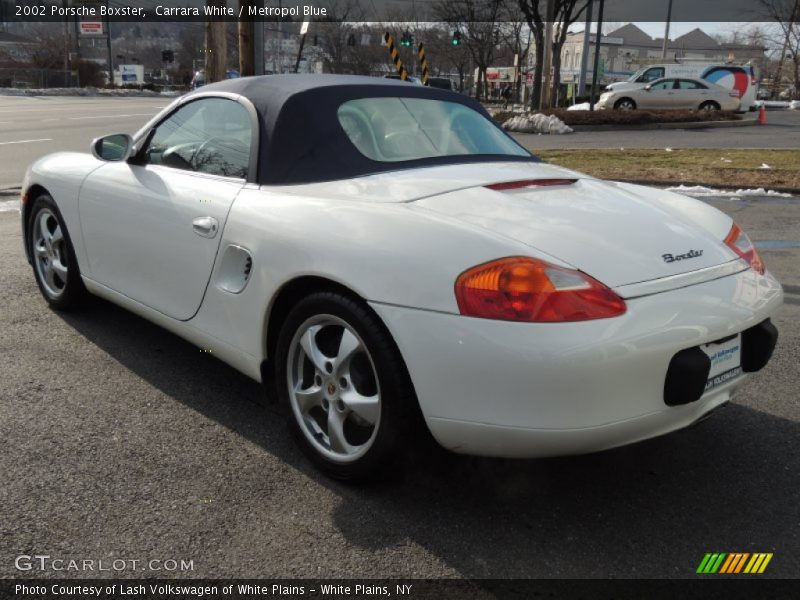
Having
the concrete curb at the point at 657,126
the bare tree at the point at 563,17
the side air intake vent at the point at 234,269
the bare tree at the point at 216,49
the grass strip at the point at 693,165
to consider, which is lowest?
the grass strip at the point at 693,165

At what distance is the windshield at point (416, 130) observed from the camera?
120 inches

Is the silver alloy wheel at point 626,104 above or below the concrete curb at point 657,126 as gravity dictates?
above

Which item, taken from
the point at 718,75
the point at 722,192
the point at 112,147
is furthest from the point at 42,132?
the point at 718,75

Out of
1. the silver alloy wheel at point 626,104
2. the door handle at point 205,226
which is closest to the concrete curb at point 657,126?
the silver alloy wheel at point 626,104

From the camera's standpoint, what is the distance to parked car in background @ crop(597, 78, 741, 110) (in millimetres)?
27094

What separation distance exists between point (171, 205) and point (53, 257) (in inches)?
60.9

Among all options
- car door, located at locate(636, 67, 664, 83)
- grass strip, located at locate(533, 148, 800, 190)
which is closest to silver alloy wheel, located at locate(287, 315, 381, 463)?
grass strip, located at locate(533, 148, 800, 190)

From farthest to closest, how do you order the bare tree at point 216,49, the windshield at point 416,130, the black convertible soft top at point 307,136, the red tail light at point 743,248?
the bare tree at point 216,49 → the windshield at point 416,130 → the black convertible soft top at point 307,136 → the red tail light at point 743,248

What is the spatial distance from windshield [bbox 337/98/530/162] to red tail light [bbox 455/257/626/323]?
3.31ft

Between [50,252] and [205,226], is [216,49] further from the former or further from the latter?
[205,226]

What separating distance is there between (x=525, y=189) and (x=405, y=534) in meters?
1.35

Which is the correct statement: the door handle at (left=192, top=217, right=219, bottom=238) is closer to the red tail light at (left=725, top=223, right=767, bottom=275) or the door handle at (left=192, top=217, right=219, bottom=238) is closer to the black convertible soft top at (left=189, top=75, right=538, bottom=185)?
the black convertible soft top at (left=189, top=75, right=538, bottom=185)

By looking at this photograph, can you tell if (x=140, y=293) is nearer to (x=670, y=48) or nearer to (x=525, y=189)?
(x=525, y=189)

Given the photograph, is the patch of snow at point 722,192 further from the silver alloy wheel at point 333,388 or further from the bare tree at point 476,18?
the bare tree at point 476,18
